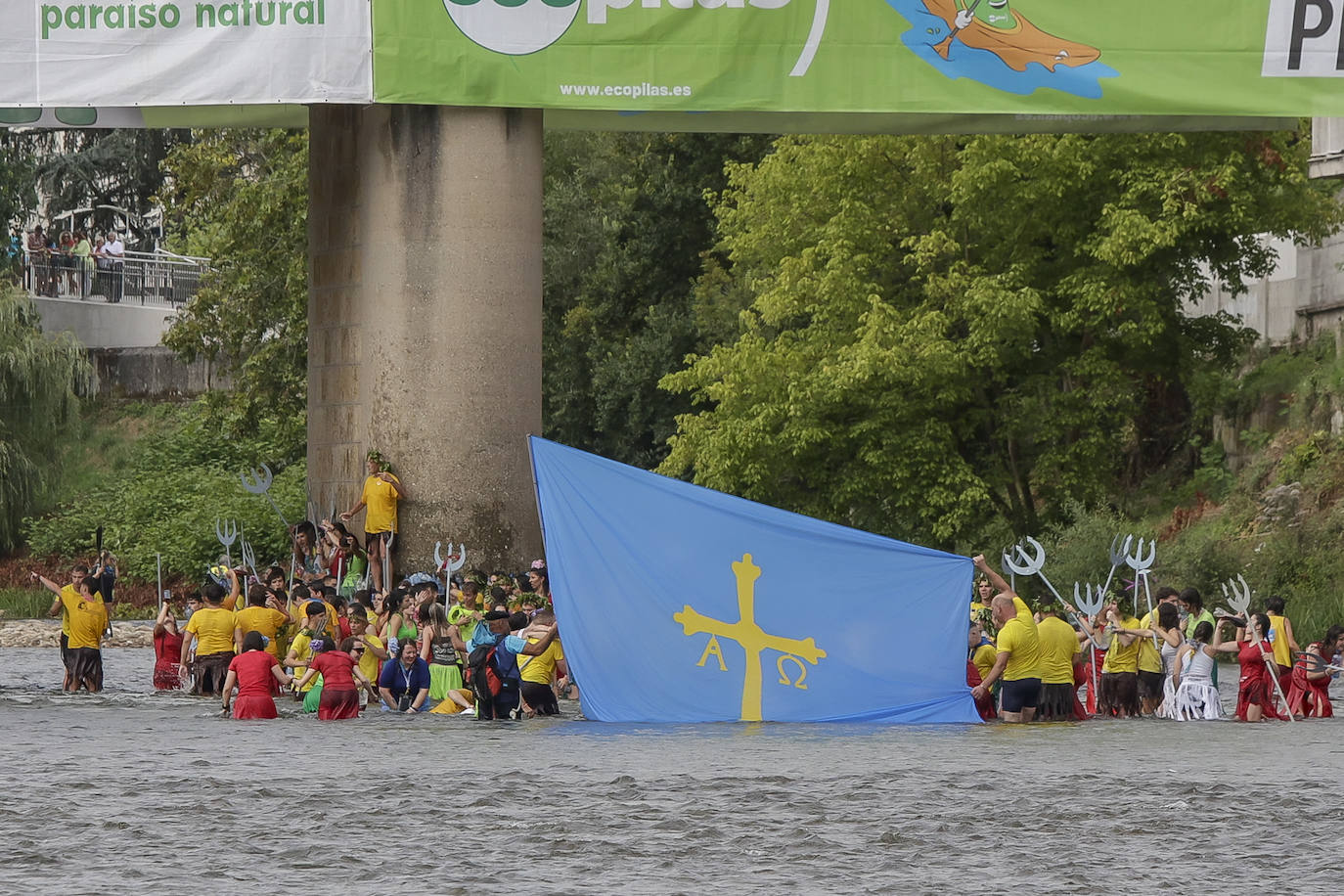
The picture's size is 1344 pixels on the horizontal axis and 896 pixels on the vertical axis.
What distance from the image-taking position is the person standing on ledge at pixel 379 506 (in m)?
26.6

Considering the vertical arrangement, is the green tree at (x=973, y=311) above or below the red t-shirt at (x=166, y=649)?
above

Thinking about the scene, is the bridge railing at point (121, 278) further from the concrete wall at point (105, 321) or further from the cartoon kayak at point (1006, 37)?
the cartoon kayak at point (1006, 37)

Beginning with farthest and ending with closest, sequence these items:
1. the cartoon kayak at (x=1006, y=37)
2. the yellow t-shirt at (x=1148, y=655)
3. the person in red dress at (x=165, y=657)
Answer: the cartoon kayak at (x=1006, y=37), the person in red dress at (x=165, y=657), the yellow t-shirt at (x=1148, y=655)

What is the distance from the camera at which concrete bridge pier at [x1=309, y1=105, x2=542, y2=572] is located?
87.0ft

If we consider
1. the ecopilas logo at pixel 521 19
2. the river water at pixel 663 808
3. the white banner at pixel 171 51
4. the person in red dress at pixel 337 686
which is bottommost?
the river water at pixel 663 808

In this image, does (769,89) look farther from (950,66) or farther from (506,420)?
(506,420)

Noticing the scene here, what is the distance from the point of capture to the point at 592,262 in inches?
2224

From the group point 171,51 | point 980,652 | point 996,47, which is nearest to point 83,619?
point 171,51

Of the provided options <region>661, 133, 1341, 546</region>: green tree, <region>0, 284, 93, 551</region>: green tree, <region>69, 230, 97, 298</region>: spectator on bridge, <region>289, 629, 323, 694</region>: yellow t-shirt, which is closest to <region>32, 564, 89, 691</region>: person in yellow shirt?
<region>289, 629, 323, 694</region>: yellow t-shirt

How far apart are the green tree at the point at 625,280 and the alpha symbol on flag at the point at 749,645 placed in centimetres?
3213

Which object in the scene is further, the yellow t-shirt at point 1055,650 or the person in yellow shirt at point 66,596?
the person in yellow shirt at point 66,596

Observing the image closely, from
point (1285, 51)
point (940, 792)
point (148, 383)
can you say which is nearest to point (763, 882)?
point (940, 792)

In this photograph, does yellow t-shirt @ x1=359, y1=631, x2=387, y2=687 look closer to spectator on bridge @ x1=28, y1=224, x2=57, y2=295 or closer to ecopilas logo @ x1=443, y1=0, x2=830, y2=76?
ecopilas logo @ x1=443, y1=0, x2=830, y2=76

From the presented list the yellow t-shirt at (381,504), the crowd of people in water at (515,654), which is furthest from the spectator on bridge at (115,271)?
the crowd of people in water at (515,654)
